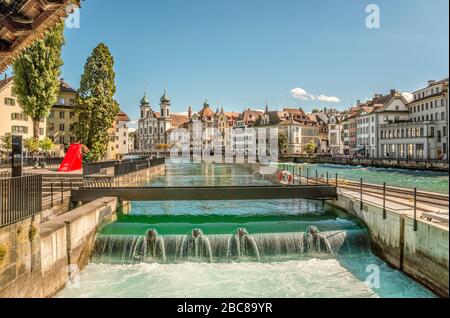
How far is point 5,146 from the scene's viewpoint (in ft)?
172

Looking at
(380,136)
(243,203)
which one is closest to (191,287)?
(243,203)

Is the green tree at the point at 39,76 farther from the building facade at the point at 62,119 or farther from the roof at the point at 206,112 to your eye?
the roof at the point at 206,112

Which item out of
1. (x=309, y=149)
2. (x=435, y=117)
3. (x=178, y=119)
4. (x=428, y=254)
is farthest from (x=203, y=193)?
(x=178, y=119)

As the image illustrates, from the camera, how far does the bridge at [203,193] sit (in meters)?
21.5

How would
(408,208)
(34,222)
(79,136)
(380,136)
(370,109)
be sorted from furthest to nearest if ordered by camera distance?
(370,109) < (380,136) < (79,136) < (408,208) < (34,222)

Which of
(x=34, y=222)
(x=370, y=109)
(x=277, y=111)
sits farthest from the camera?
(x=277, y=111)

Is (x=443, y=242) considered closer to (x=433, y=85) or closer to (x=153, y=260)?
(x=153, y=260)

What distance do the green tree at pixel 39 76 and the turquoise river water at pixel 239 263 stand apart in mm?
32260

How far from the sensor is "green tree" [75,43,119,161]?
163ft

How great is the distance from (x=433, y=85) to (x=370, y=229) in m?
65.5

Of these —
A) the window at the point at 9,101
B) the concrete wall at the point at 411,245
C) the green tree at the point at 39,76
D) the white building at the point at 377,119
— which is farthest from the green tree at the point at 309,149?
the concrete wall at the point at 411,245

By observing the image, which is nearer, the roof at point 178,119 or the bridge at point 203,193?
the bridge at point 203,193

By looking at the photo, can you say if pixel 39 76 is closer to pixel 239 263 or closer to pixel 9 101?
pixel 9 101

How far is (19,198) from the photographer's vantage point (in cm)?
1018
